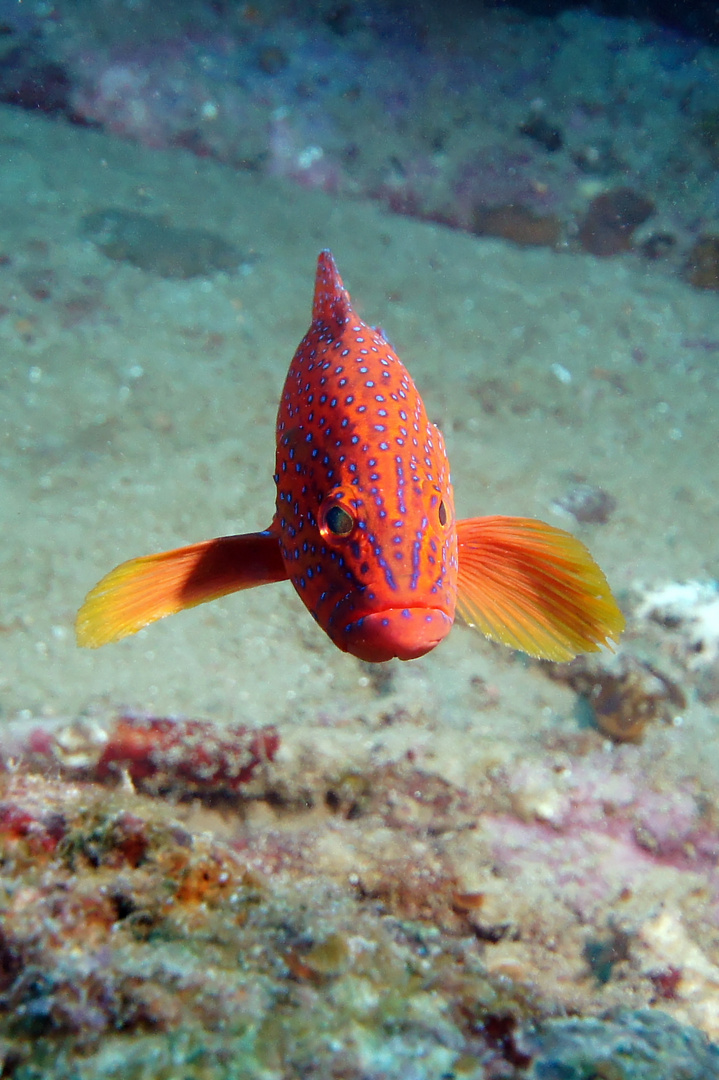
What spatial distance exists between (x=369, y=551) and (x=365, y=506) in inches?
8.3

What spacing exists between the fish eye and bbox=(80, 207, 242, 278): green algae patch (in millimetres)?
7962

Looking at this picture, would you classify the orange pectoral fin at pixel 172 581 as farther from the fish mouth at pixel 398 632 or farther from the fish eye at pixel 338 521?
the fish mouth at pixel 398 632

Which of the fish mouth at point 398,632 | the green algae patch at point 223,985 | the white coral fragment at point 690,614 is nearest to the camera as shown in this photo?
the green algae patch at point 223,985

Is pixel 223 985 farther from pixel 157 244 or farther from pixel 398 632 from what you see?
pixel 157 244

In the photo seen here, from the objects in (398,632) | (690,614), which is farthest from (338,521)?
(690,614)

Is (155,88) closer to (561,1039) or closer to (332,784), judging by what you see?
(332,784)

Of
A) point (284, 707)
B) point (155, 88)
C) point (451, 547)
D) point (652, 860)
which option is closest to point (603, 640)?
point (451, 547)

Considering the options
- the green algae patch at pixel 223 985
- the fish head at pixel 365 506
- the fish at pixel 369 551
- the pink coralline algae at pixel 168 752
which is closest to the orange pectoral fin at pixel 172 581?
the fish at pixel 369 551

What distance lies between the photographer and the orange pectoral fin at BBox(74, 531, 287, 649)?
347 cm

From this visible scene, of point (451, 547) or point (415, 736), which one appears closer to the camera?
point (451, 547)

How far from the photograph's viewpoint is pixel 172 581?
3.57 meters

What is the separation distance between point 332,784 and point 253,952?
2157 mm

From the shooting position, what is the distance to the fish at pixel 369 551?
2.66 metres

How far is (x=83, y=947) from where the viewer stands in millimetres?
1914
